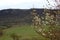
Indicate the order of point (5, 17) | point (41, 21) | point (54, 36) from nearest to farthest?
1. point (54, 36)
2. point (41, 21)
3. point (5, 17)

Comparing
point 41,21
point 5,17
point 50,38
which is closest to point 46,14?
point 41,21

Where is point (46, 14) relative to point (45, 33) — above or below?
above

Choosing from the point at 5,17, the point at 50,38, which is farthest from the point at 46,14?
the point at 5,17

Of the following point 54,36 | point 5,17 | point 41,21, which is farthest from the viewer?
point 5,17

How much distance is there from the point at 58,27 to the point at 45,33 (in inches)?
16.7

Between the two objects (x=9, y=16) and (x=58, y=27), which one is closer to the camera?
(x=58, y=27)

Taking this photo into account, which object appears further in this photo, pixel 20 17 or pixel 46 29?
pixel 20 17

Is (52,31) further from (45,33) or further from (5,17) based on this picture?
(5,17)

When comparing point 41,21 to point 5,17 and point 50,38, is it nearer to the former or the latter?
point 50,38

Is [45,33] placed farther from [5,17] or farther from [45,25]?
[5,17]

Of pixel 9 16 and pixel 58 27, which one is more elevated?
pixel 58 27

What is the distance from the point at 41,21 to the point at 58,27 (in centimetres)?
62

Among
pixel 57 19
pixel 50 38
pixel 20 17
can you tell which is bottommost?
pixel 20 17

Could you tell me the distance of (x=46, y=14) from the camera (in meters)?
7.69
